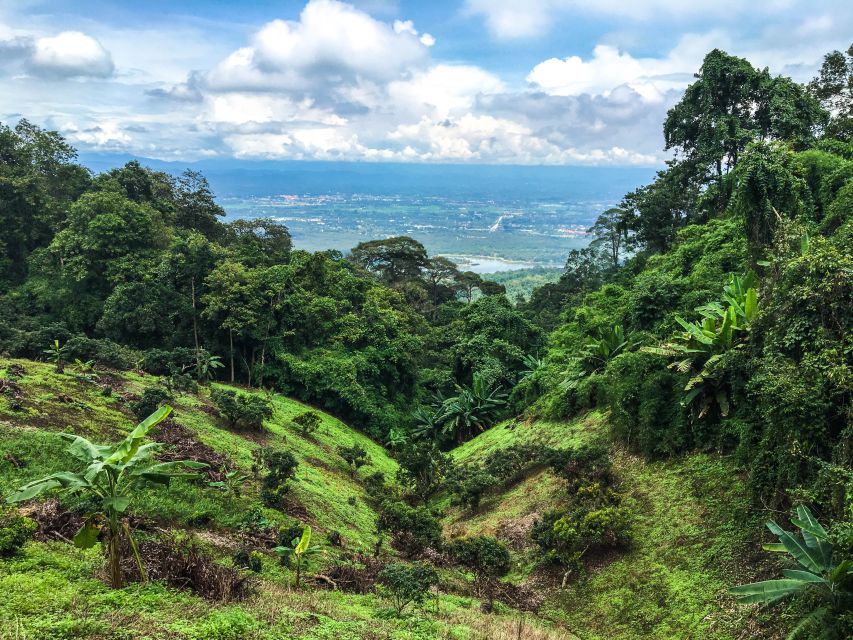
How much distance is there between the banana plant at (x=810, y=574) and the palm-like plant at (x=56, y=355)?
55.2 ft

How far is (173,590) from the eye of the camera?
5.55 metres

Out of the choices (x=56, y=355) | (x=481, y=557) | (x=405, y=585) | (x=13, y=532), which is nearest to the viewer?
(x=13, y=532)

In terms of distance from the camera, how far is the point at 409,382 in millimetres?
28094

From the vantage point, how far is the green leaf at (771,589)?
17.0 ft

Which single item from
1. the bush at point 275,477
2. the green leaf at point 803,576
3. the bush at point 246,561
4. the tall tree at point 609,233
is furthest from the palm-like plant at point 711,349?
the tall tree at point 609,233

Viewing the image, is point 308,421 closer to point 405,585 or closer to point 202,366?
point 202,366

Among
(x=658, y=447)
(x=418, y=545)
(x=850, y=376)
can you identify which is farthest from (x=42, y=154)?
(x=850, y=376)

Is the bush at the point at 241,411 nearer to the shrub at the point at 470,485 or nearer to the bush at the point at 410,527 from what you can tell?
the bush at the point at 410,527

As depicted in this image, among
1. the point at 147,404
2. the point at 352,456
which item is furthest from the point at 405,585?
the point at 352,456

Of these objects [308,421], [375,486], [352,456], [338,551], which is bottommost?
[375,486]

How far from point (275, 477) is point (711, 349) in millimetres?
9348

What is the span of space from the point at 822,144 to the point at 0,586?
26.8m

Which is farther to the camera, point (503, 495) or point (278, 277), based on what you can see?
point (278, 277)

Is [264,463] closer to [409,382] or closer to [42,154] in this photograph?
[409,382]
